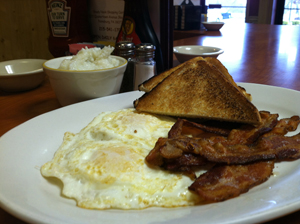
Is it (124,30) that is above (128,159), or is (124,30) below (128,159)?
above

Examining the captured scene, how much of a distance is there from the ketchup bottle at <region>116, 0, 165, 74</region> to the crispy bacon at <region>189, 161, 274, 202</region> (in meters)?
1.28

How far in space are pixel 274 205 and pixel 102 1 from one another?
214 centimetres

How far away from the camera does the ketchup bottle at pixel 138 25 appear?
1.88 m

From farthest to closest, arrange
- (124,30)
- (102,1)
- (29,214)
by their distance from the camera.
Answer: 1. (102,1)
2. (124,30)
3. (29,214)

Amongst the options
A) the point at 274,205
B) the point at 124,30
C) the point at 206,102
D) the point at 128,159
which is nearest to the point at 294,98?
the point at 206,102

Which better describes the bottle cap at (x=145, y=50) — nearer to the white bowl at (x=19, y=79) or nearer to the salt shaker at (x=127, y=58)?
the salt shaker at (x=127, y=58)

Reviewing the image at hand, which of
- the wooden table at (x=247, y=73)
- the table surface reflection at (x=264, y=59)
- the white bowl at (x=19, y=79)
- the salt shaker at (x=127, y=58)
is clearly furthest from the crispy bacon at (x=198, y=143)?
the white bowl at (x=19, y=79)

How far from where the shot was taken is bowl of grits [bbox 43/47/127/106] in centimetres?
139

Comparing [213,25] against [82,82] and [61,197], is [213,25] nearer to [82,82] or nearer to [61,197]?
[82,82]

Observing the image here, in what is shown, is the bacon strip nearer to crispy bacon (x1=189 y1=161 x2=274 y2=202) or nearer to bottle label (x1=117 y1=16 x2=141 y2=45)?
crispy bacon (x1=189 y1=161 x2=274 y2=202)

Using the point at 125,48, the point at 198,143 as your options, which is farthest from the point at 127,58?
the point at 198,143

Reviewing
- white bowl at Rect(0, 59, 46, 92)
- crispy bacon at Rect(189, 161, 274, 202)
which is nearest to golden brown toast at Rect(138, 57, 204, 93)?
crispy bacon at Rect(189, 161, 274, 202)

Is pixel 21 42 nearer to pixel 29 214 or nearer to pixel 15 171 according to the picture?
pixel 15 171

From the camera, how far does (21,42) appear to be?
12.6 ft
